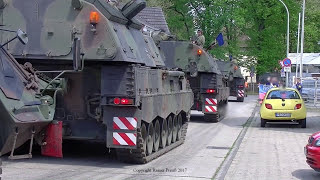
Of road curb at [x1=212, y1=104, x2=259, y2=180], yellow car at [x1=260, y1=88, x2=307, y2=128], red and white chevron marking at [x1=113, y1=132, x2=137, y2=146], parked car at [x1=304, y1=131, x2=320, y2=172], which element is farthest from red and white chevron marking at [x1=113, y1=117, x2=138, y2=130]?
yellow car at [x1=260, y1=88, x2=307, y2=128]

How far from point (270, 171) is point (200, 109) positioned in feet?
39.0

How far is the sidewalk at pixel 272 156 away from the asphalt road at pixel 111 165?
49 cm

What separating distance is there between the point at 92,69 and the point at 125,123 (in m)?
1.30

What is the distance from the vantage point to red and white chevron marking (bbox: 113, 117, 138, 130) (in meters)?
10.7

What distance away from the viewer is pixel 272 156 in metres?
13.3

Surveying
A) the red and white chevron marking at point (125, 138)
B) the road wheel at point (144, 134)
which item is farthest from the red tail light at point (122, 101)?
the road wheel at point (144, 134)

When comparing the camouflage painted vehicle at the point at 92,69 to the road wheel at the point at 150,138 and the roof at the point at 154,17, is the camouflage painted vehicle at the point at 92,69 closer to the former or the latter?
the road wheel at the point at 150,138

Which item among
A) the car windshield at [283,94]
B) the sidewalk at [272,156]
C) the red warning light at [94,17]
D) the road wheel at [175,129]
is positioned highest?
the red warning light at [94,17]

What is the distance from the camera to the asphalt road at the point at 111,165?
9906 millimetres

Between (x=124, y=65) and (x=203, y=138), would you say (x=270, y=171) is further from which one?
(x=203, y=138)

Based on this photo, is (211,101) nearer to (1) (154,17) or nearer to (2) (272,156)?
(2) (272,156)

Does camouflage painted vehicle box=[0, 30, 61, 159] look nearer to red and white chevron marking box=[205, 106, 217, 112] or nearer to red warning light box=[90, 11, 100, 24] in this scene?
red warning light box=[90, 11, 100, 24]

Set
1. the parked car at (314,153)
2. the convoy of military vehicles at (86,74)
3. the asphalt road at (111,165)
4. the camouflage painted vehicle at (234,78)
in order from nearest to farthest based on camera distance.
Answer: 1. the parked car at (314,153)
2. the asphalt road at (111,165)
3. the convoy of military vehicles at (86,74)
4. the camouflage painted vehicle at (234,78)

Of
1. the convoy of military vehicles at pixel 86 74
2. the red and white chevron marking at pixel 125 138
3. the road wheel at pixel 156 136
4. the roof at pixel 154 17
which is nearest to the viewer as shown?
the convoy of military vehicles at pixel 86 74
